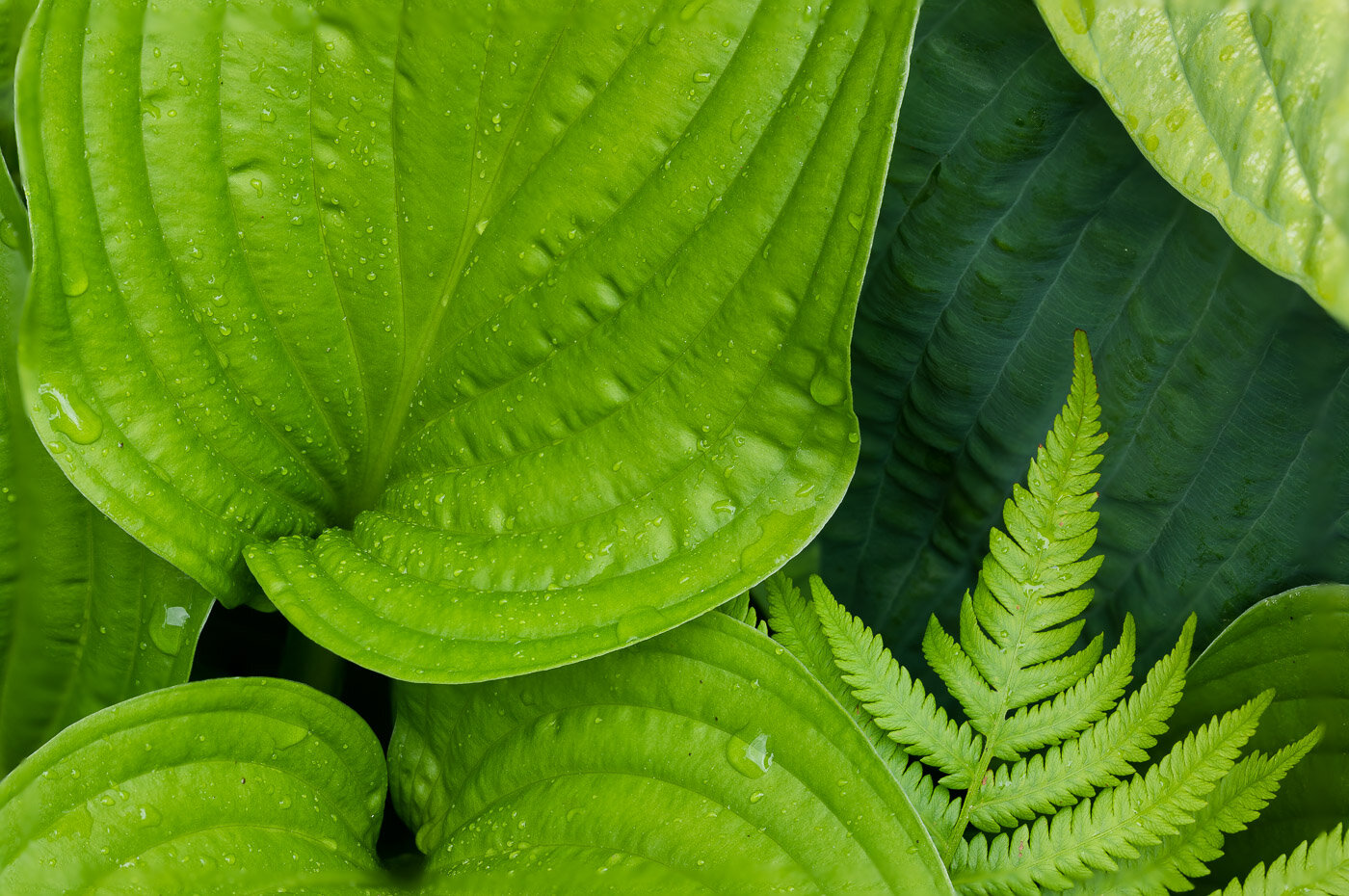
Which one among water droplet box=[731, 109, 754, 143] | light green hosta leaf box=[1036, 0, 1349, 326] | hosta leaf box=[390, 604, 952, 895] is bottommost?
hosta leaf box=[390, 604, 952, 895]

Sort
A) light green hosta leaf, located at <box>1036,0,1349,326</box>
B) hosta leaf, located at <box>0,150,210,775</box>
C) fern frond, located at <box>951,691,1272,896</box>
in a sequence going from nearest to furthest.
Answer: light green hosta leaf, located at <box>1036,0,1349,326</box>, fern frond, located at <box>951,691,1272,896</box>, hosta leaf, located at <box>0,150,210,775</box>

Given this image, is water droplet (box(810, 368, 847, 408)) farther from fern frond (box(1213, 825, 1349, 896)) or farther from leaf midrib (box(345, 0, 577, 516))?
fern frond (box(1213, 825, 1349, 896))

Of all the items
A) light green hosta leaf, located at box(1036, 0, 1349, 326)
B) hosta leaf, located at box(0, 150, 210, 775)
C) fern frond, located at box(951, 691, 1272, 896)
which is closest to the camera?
light green hosta leaf, located at box(1036, 0, 1349, 326)

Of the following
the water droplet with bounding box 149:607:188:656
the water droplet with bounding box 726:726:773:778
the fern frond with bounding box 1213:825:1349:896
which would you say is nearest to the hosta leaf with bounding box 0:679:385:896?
the water droplet with bounding box 149:607:188:656

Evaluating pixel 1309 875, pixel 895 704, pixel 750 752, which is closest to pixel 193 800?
pixel 750 752

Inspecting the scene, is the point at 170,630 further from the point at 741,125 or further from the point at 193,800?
the point at 741,125

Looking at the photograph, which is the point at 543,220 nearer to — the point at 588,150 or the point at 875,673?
the point at 588,150
